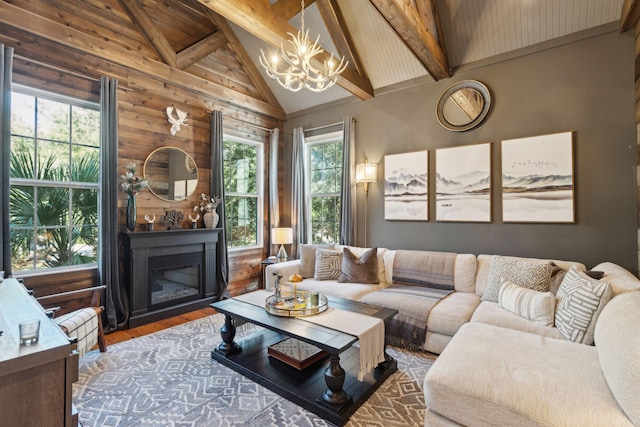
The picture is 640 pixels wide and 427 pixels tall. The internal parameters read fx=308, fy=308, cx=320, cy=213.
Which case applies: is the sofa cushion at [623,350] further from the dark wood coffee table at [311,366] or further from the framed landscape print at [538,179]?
the framed landscape print at [538,179]

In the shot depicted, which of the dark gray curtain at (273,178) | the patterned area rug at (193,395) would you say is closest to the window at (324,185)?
the dark gray curtain at (273,178)

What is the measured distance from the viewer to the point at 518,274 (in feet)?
9.17

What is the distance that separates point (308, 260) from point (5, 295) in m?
2.90

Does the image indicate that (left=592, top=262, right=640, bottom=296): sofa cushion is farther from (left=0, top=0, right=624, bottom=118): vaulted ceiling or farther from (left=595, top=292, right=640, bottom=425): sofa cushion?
(left=0, top=0, right=624, bottom=118): vaulted ceiling

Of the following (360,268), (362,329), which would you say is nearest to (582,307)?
(362,329)

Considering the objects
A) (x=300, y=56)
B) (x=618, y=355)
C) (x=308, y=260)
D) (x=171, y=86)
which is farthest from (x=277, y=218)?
(x=618, y=355)

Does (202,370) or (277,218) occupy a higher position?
(277,218)

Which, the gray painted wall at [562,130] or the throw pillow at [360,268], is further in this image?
the throw pillow at [360,268]

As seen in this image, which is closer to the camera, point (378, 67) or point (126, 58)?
point (126, 58)

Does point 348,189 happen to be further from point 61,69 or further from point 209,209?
point 61,69

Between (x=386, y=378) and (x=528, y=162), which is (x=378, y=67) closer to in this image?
(x=528, y=162)

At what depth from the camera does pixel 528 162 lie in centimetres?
326

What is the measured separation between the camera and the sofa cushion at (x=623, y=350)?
1.24 meters

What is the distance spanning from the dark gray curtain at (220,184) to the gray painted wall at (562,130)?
2503 mm
